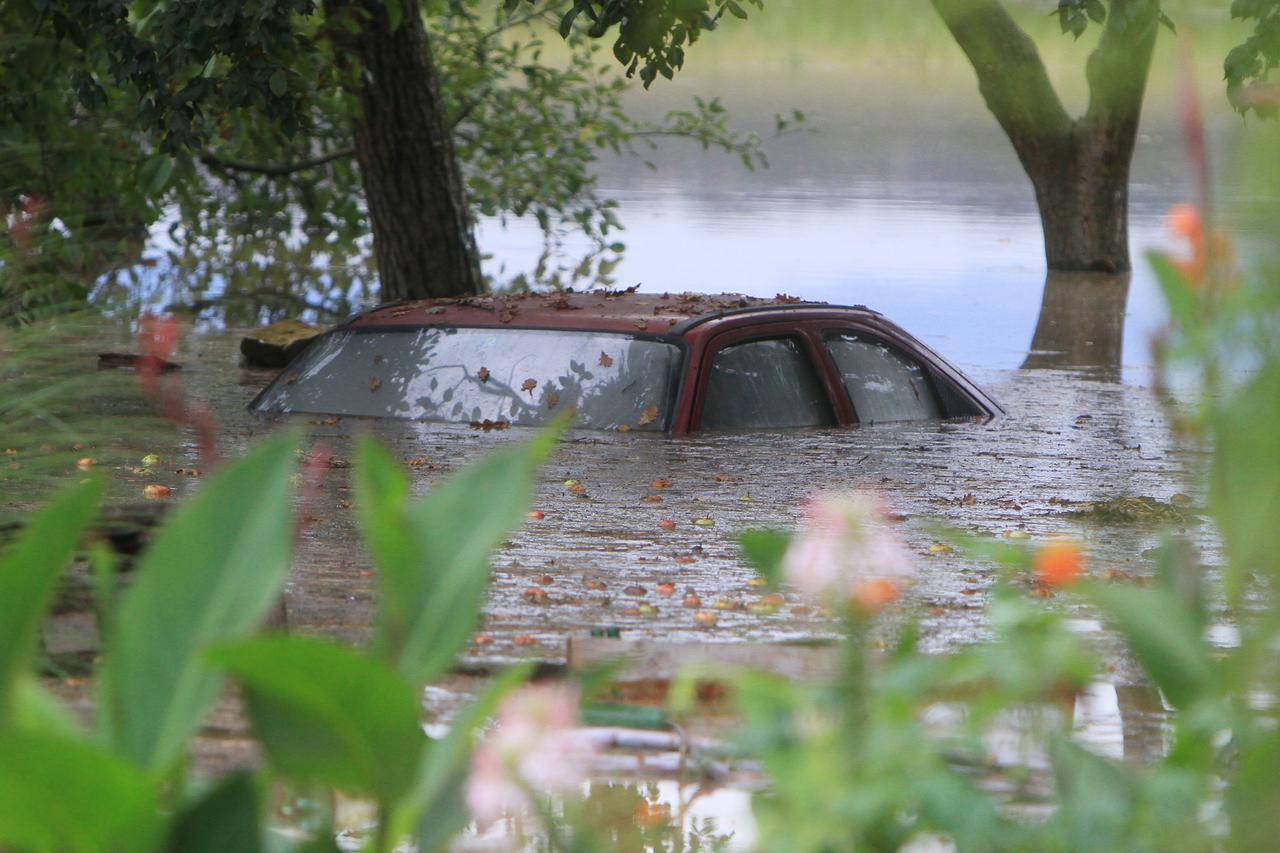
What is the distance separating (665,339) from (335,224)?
1065 cm

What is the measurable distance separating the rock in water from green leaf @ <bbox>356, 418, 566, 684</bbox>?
1223 cm

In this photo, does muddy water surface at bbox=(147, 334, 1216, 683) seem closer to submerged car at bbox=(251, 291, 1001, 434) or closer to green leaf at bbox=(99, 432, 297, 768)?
submerged car at bbox=(251, 291, 1001, 434)

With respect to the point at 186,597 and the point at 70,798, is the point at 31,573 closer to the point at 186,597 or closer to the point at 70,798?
the point at 186,597

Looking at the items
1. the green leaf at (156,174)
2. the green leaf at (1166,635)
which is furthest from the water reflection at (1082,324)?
the green leaf at (1166,635)

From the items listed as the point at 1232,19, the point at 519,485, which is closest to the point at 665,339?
the point at 519,485

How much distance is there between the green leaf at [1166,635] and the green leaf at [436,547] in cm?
57

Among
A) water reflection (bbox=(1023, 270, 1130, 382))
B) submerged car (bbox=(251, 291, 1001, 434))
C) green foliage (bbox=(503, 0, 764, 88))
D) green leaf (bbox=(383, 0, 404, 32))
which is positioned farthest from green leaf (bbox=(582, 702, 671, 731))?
water reflection (bbox=(1023, 270, 1130, 382))

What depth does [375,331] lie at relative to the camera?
888 centimetres

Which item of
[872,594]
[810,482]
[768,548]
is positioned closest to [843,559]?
[872,594]

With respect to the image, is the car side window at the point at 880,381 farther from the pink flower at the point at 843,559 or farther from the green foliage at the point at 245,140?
the pink flower at the point at 843,559

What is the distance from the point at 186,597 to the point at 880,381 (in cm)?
797

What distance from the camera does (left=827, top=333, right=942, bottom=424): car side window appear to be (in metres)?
9.17

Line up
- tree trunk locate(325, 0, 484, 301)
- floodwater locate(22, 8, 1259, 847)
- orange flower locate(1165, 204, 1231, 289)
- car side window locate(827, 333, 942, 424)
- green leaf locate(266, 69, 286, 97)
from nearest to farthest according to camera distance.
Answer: orange flower locate(1165, 204, 1231, 289) < floodwater locate(22, 8, 1259, 847) < car side window locate(827, 333, 942, 424) < green leaf locate(266, 69, 286, 97) < tree trunk locate(325, 0, 484, 301)

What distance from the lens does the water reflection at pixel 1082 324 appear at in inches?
685
